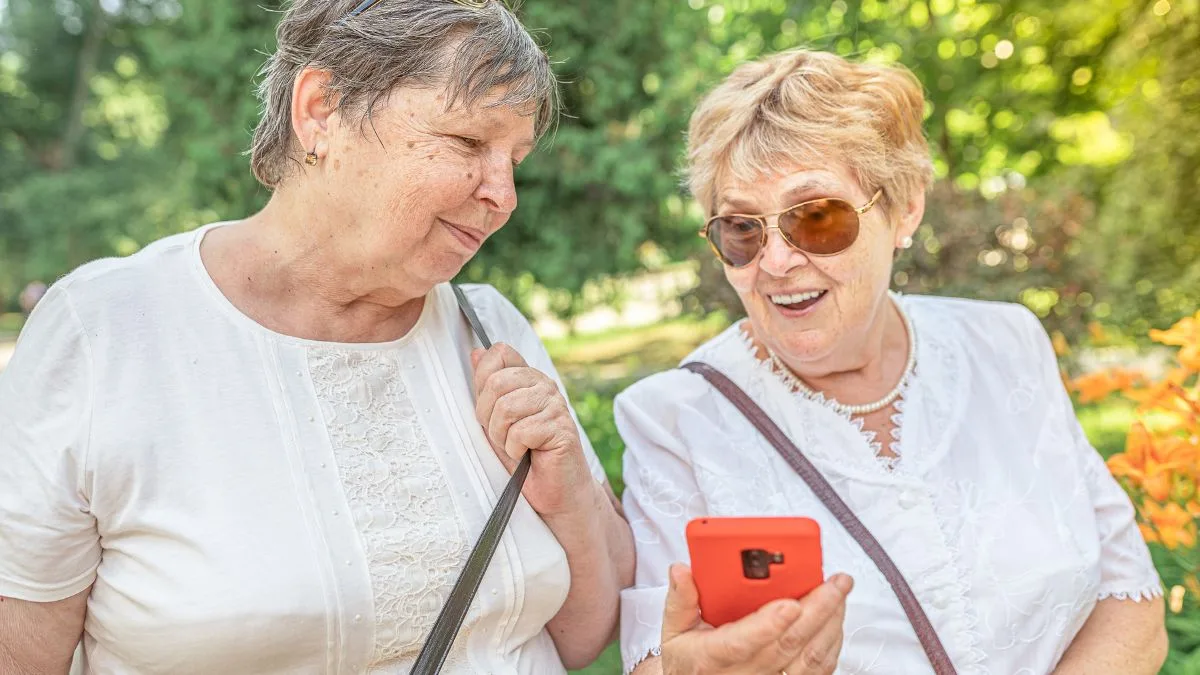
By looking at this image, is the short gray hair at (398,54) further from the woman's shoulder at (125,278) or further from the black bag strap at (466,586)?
the black bag strap at (466,586)

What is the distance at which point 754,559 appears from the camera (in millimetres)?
1610

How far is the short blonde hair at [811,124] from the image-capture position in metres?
2.38

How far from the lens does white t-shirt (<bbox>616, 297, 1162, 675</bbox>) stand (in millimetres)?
2238

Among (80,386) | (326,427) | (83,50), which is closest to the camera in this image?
(80,386)

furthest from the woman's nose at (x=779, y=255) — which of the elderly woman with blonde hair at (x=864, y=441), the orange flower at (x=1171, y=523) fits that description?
the orange flower at (x=1171, y=523)

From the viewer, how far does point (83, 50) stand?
23.3 metres

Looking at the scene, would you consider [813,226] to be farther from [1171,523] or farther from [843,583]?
[1171,523]

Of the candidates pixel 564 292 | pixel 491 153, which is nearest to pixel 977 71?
pixel 564 292

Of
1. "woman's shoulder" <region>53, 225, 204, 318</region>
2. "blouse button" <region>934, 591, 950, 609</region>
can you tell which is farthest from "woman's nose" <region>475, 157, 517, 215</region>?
"blouse button" <region>934, 591, 950, 609</region>

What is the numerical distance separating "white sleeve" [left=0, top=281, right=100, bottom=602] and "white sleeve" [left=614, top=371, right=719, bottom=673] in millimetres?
1105

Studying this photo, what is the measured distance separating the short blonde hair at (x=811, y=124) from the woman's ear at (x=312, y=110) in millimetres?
950

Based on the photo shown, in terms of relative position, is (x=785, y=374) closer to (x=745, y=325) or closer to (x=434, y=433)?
(x=745, y=325)

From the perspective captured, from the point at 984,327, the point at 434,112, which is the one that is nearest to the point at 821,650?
the point at 434,112

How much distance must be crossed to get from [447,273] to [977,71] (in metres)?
9.17
